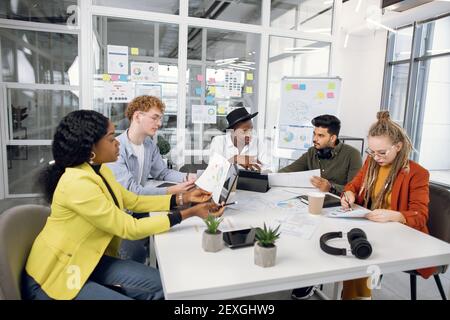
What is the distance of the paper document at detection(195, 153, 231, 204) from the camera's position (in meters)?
1.58

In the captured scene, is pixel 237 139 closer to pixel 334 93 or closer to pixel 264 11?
pixel 334 93

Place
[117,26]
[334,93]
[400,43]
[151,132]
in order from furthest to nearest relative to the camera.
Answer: [400,43]
[334,93]
[117,26]
[151,132]

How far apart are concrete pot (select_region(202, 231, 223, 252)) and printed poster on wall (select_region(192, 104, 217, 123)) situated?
10.5 ft

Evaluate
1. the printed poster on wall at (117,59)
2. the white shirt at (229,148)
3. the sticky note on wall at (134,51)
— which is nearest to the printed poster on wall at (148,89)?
the printed poster on wall at (117,59)

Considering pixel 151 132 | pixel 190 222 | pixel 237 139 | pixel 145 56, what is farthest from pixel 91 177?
pixel 145 56

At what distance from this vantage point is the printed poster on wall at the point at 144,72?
3.89 m

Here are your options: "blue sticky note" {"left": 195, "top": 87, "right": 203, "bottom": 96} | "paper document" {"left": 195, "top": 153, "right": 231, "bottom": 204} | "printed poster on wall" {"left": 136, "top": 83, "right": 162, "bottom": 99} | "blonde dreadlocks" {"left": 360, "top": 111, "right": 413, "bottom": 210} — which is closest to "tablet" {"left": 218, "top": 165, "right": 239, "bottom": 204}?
"paper document" {"left": 195, "top": 153, "right": 231, "bottom": 204}

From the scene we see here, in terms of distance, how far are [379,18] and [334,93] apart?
278 cm

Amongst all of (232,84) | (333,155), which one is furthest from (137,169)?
(232,84)

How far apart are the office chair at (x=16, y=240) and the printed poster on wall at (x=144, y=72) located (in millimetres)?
2728

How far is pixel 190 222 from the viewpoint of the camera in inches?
59.5

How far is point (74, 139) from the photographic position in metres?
1.32

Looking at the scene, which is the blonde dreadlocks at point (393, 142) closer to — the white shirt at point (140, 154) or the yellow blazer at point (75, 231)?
the yellow blazer at point (75, 231)

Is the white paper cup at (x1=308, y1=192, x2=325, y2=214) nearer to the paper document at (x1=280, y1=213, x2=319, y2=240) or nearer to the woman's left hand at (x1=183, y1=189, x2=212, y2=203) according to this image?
the paper document at (x1=280, y1=213, x2=319, y2=240)
